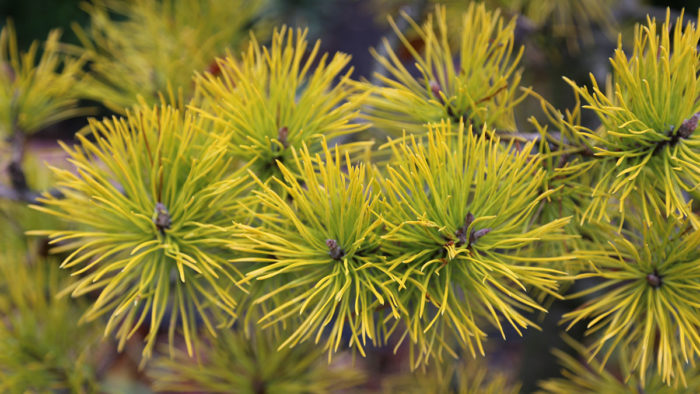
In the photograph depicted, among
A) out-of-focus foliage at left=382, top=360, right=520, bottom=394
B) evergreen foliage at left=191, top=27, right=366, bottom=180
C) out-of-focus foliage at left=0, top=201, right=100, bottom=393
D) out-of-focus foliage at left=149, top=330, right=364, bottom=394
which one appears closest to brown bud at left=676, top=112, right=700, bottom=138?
evergreen foliage at left=191, top=27, right=366, bottom=180

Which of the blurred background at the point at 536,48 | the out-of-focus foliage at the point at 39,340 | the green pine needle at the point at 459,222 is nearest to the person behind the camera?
the green pine needle at the point at 459,222

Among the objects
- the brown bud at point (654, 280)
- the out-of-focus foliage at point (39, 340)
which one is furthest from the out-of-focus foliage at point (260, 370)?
the brown bud at point (654, 280)

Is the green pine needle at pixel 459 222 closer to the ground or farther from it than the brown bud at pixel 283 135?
closer to the ground

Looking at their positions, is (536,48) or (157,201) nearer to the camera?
(157,201)

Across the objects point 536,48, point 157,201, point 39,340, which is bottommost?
point 39,340

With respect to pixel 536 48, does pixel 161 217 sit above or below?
below

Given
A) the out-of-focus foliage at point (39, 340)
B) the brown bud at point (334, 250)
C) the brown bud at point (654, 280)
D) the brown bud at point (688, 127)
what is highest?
the brown bud at point (688, 127)

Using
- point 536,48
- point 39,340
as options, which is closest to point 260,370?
point 39,340

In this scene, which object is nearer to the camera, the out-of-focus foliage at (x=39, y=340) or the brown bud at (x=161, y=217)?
the brown bud at (x=161, y=217)

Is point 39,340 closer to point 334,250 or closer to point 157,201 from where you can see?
point 157,201

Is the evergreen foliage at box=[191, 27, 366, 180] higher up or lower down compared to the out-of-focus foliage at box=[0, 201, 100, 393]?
higher up

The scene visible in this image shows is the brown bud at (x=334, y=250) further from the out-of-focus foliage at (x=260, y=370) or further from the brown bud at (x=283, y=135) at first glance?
the out-of-focus foliage at (x=260, y=370)

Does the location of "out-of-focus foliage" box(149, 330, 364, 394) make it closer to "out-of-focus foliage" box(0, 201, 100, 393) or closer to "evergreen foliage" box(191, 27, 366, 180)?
"out-of-focus foliage" box(0, 201, 100, 393)
